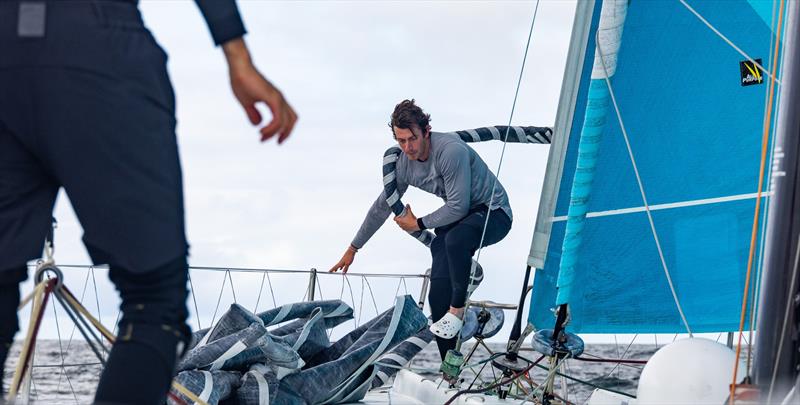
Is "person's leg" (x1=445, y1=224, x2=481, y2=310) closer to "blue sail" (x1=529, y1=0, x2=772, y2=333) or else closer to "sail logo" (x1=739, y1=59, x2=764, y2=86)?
"blue sail" (x1=529, y1=0, x2=772, y2=333)

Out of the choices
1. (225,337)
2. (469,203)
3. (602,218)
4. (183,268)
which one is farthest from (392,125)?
(183,268)

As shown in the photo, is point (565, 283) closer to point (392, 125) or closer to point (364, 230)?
point (392, 125)

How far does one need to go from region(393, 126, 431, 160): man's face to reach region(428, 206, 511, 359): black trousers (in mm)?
381

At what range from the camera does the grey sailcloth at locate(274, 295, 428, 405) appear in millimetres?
4438

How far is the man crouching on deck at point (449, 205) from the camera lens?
16.8ft

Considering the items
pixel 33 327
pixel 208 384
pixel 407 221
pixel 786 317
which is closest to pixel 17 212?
pixel 33 327

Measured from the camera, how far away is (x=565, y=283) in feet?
14.7

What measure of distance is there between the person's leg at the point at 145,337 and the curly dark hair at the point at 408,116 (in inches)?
140

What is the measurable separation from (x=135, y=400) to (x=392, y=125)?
374 cm

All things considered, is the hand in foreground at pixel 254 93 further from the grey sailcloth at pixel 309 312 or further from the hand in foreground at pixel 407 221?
the hand in foreground at pixel 407 221

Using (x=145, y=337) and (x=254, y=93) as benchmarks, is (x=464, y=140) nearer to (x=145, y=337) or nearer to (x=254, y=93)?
(x=254, y=93)

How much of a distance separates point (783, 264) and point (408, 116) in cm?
296

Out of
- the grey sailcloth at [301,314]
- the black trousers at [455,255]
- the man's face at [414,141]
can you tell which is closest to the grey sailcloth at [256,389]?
the grey sailcloth at [301,314]

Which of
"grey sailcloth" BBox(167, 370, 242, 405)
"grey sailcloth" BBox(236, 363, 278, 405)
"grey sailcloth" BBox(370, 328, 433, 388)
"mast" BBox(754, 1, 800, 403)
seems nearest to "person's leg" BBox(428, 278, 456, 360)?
"grey sailcloth" BBox(370, 328, 433, 388)
